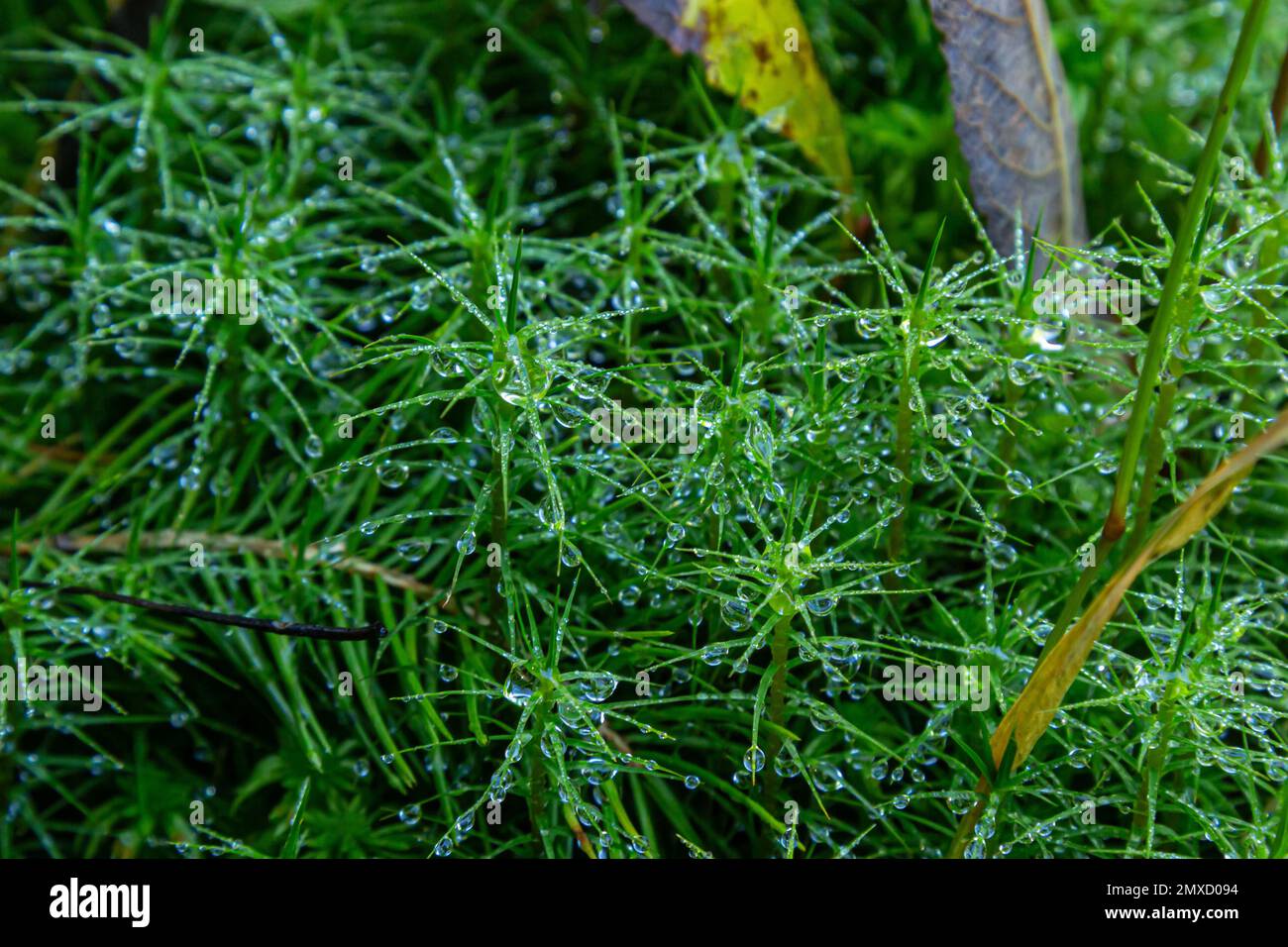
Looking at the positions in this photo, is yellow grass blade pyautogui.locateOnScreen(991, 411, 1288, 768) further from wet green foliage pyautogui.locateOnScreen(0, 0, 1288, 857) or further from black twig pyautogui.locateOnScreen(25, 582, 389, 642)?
black twig pyautogui.locateOnScreen(25, 582, 389, 642)

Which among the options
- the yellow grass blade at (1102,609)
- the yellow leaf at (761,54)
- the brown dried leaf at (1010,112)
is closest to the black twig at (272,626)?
the yellow grass blade at (1102,609)

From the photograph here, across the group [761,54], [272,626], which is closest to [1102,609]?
[272,626]

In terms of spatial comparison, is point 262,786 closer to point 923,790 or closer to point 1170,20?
point 923,790

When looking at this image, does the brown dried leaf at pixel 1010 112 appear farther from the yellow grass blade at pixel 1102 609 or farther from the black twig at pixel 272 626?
the black twig at pixel 272 626
